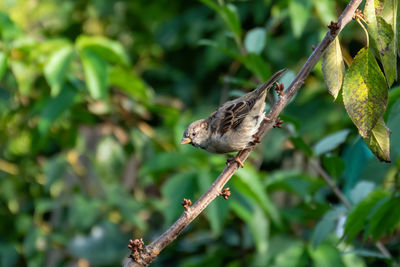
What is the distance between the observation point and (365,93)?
146 cm

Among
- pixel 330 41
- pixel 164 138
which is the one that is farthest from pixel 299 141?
pixel 164 138

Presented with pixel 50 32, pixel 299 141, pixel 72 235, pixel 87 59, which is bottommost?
pixel 299 141

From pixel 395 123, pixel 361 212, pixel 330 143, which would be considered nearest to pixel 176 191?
pixel 330 143

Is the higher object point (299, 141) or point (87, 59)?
point (87, 59)

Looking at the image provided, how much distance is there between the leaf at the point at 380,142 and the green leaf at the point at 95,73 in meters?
2.34

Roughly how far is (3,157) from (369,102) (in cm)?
402

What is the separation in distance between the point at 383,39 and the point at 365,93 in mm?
163

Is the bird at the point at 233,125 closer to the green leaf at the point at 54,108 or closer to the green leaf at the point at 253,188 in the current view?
the green leaf at the point at 253,188

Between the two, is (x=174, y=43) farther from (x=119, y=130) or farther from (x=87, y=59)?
(x=87, y=59)

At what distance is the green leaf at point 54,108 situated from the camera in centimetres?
368

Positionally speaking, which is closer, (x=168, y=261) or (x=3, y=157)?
(x=168, y=261)

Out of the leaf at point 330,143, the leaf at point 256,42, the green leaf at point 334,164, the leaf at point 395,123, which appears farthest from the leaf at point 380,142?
the leaf at point 256,42

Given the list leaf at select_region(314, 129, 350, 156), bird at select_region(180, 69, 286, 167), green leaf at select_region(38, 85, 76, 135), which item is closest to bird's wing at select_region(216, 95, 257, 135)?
bird at select_region(180, 69, 286, 167)

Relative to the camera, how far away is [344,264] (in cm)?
296
